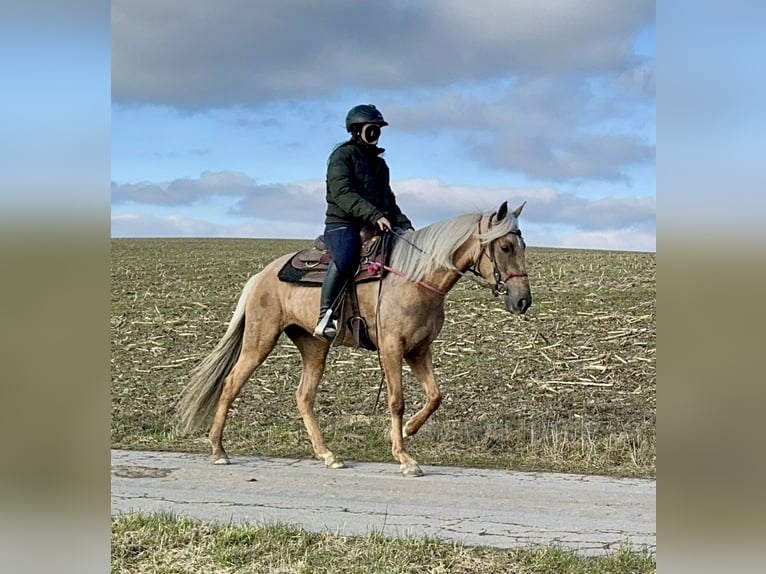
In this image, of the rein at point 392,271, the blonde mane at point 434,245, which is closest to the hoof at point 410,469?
the rein at point 392,271

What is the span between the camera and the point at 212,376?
674 cm

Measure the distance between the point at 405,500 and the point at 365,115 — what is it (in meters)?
2.90

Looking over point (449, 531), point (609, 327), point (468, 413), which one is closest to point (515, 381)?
point (468, 413)

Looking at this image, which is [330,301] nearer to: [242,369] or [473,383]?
[242,369]

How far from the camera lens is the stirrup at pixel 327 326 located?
609cm

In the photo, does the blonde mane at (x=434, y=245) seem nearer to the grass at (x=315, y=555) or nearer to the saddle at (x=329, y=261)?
the saddle at (x=329, y=261)

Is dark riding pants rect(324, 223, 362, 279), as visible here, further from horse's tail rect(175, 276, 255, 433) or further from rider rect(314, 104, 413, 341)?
horse's tail rect(175, 276, 255, 433)

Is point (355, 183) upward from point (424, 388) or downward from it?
upward

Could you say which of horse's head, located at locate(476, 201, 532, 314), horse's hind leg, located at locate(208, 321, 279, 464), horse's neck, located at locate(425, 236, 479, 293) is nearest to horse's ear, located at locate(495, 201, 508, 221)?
horse's head, located at locate(476, 201, 532, 314)

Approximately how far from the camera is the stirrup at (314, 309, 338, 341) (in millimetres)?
6090

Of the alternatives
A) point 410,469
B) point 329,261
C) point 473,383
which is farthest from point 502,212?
point 473,383

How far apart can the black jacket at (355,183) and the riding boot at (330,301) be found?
0.45 m
